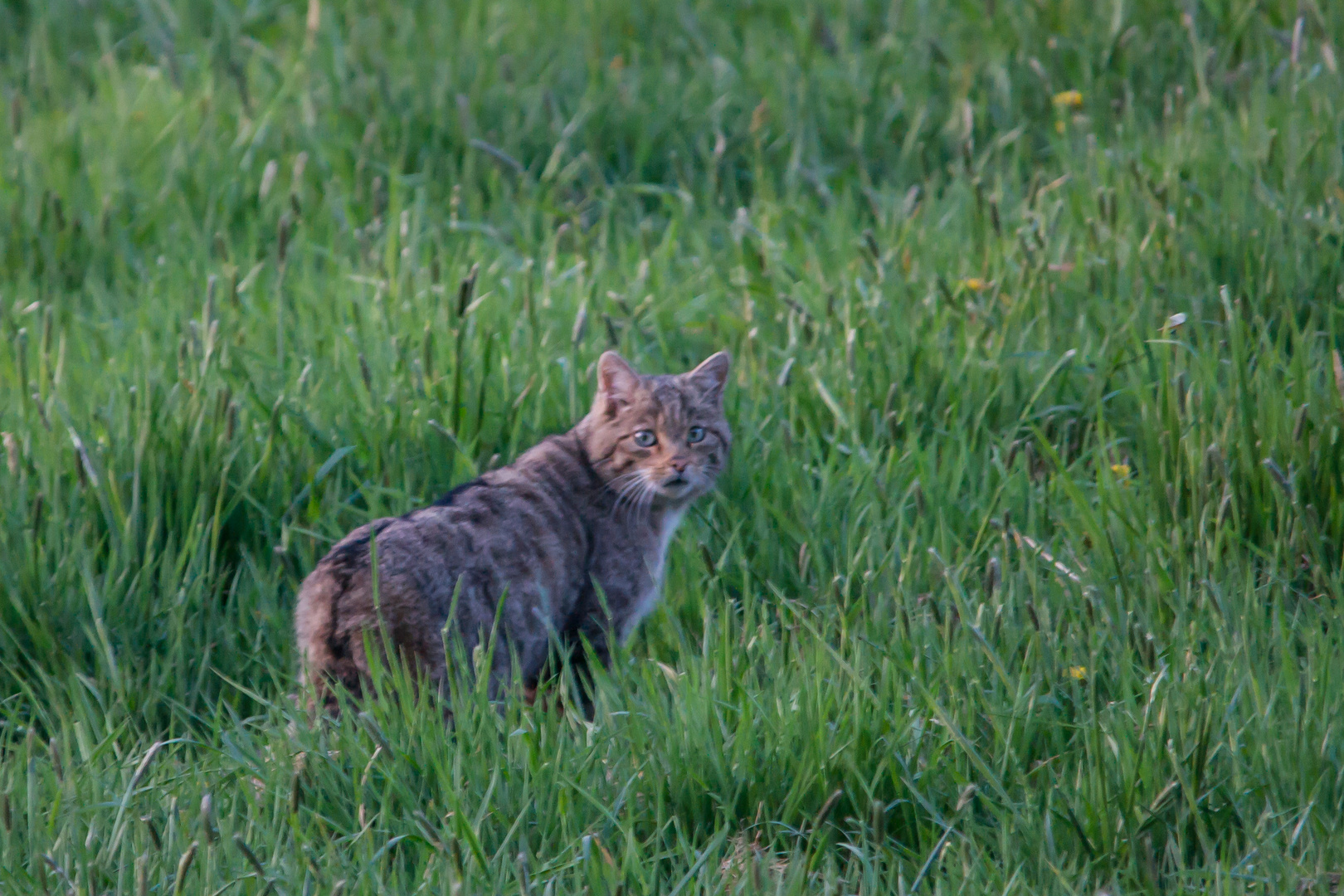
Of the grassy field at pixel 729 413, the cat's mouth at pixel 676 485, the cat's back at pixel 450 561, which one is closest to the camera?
the grassy field at pixel 729 413

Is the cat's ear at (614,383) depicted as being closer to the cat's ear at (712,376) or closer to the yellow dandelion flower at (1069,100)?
the cat's ear at (712,376)

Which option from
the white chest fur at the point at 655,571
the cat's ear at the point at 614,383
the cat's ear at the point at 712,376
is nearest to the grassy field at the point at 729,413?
the white chest fur at the point at 655,571

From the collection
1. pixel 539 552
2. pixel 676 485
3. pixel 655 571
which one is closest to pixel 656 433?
pixel 676 485

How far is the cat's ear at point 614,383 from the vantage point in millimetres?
4387

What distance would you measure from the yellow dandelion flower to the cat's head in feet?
8.96

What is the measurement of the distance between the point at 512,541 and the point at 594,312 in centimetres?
151

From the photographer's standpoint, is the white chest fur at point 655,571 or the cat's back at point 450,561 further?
the white chest fur at point 655,571

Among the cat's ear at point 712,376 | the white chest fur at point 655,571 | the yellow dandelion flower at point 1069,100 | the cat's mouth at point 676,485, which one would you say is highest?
the yellow dandelion flower at point 1069,100

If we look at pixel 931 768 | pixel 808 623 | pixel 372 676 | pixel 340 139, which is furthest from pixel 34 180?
pixel 931 768

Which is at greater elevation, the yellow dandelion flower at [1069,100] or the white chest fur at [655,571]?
the yellow dandelion flower at [1069,100]

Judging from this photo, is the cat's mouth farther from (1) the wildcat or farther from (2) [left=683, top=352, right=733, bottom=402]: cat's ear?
(2) [left=683, top=352, right=733, bottom=402]: cat's ear

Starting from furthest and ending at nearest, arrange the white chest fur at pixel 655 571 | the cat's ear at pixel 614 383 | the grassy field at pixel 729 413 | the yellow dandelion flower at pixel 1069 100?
the yellow dandelion flower at pixel 1069 100, the cat's ear at pixel 614 383, the white chest fur at pixel 655 571, the grassy field at pixel 729 413

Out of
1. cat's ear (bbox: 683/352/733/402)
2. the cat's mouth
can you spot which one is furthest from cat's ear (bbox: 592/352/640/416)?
the cat's mouth

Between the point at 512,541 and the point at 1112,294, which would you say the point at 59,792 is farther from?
the point at 1112,294
